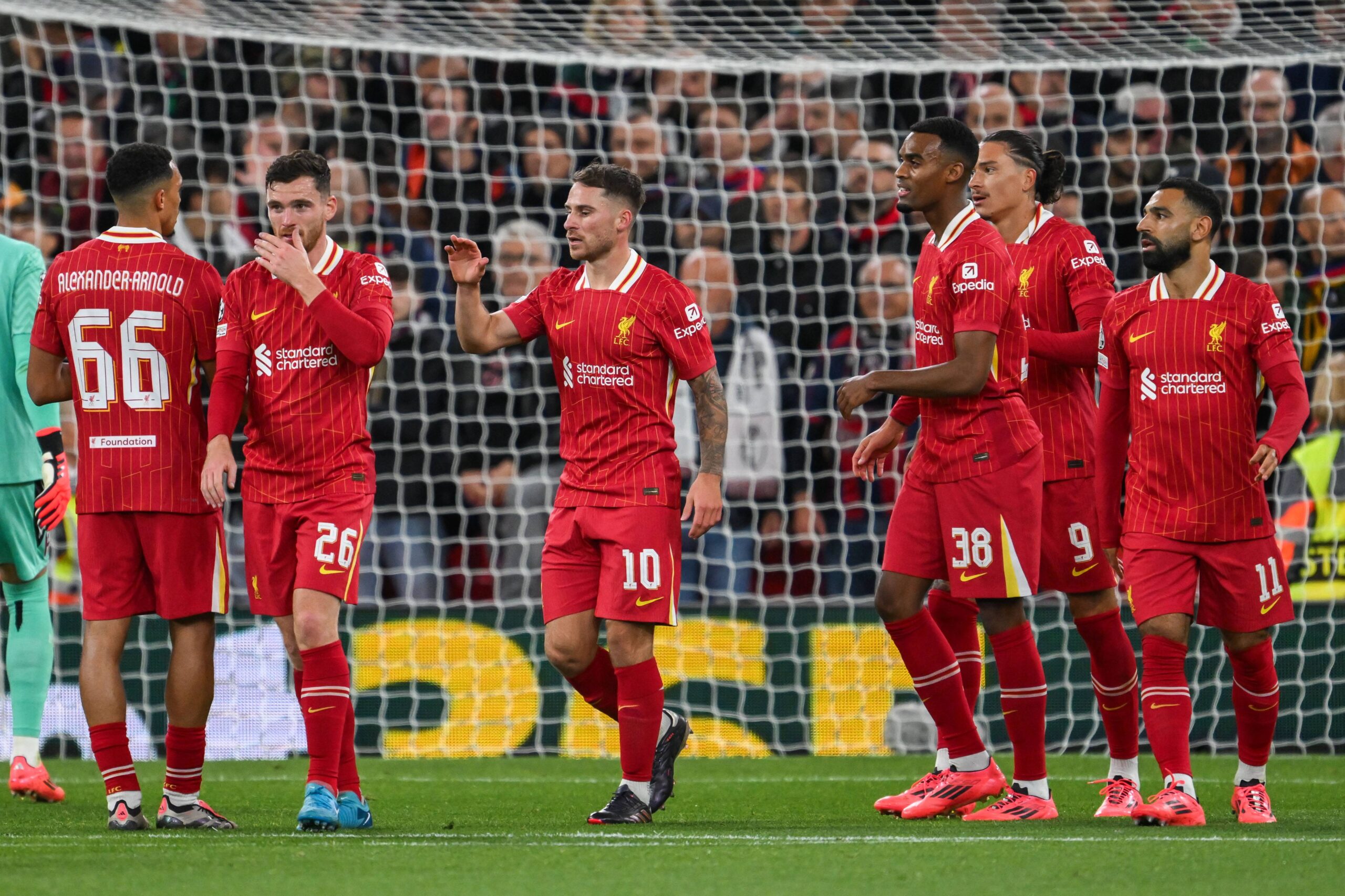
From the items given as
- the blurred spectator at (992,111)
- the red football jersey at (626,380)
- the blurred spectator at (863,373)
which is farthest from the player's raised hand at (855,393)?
the blurred spectator at (992,111)

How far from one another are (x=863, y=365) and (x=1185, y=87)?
97.4 inches

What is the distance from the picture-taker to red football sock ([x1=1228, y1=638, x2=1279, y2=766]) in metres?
5.10

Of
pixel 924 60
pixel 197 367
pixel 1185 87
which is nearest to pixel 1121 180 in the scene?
pixel 1185 87

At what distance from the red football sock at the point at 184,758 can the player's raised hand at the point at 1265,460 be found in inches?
121

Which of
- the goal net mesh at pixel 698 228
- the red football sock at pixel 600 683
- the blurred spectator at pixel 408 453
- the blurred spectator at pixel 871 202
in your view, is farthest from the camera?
the blurred spectator at pixel 871 202

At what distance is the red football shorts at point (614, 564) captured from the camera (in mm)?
4895

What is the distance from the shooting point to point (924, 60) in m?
8.87

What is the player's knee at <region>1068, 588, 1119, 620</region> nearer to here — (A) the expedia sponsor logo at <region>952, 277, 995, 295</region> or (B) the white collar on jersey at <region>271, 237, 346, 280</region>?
(A) the expedia sponsor logo at <region>952, 277, 995, 295</region>

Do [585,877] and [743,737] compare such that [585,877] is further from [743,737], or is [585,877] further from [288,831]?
[743,737]

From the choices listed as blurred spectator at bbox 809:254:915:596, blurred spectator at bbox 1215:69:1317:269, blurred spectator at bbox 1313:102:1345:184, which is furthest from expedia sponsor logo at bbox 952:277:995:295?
blurred spectator at bbox 1313:102:1345:184

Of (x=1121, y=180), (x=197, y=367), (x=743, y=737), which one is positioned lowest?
(x=743, y=737)

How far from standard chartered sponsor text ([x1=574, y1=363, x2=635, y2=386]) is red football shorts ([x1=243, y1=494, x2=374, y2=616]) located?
742mm

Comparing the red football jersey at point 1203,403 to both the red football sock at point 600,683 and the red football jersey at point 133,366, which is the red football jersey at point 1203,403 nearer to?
the red football sock at point 600,683

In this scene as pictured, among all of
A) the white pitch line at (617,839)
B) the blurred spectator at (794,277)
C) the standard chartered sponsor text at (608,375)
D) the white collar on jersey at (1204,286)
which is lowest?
the white pitch line at (617,839)
